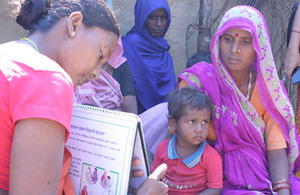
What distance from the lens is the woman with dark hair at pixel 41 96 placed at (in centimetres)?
88

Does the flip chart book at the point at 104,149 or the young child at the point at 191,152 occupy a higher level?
the flip chart book at the point at 104,149

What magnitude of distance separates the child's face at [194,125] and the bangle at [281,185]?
1.80ft

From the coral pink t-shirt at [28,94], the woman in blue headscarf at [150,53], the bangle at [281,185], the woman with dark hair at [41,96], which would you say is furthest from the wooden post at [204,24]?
the coral pink t-shirt at [28,94]

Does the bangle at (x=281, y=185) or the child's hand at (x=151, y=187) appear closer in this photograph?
the child's hand at (x=151, y=187)

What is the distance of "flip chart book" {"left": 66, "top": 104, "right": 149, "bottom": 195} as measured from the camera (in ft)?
3.91

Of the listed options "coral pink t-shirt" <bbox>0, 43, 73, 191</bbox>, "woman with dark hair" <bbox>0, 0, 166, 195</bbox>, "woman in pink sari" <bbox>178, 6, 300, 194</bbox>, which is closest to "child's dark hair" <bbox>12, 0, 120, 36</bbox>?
"woman with dark hair" <bbox>0, 0, 166, 195</bbox>

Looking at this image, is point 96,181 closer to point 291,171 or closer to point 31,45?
point 31,45

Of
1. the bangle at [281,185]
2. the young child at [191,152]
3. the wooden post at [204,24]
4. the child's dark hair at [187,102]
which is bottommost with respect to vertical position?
the bangle at [281,185]

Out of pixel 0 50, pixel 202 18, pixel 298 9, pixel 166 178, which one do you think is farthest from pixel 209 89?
pixel 202 18

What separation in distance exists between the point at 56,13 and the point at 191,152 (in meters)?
1.33

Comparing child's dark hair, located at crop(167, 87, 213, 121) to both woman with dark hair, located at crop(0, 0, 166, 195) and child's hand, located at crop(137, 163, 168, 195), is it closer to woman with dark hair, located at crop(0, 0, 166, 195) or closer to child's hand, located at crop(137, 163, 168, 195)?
child's hand, located at crop(137, 163, 168, 195)

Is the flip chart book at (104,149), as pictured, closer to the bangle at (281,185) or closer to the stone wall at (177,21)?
the bangle at (281,185)

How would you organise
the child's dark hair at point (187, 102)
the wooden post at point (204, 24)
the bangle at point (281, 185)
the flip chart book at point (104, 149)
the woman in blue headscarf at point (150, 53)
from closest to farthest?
the flip chart book at point (104, 149) → the bangle at point (281, 185) → the child's dark hair at point (187, 102) → the woman in blue headscarf at point (150, 53) → the wooden post at point (204, 24)

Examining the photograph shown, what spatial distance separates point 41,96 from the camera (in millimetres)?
903
